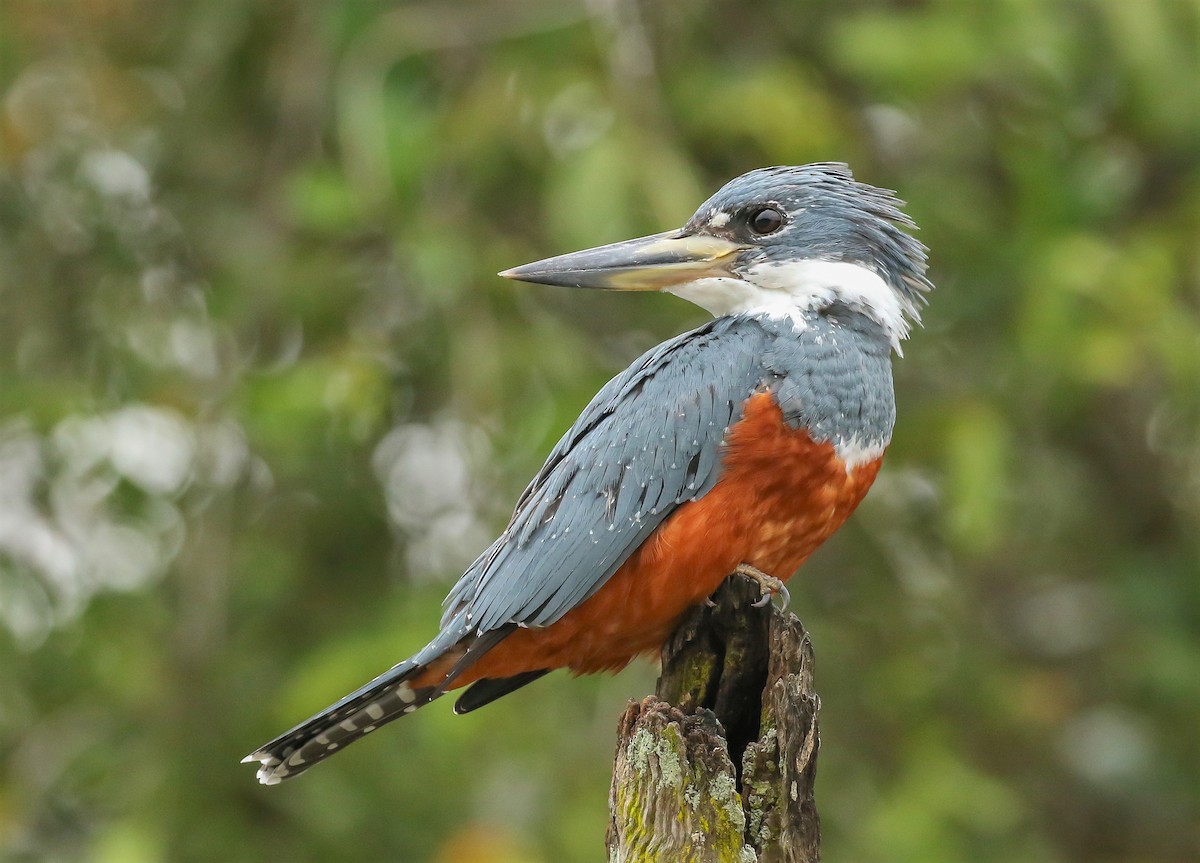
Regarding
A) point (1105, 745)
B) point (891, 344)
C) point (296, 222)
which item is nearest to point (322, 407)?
point (296, 222)

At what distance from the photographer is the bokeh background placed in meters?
4.72

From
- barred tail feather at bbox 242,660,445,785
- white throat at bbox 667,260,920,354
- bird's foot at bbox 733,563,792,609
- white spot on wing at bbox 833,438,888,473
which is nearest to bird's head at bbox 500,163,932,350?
white throat at bbox 667,260,920,354

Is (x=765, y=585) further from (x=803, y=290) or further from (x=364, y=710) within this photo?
(x=364, y=710)

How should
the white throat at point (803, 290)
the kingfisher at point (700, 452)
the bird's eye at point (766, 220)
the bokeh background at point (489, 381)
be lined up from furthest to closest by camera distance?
1. the bokeh background at point (489, 381)
2. the bird's eye at point (766, 220)
3. the white throat at point (803, 290)
4. the kingfisher at point (700, 452)

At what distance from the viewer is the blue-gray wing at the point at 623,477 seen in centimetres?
322

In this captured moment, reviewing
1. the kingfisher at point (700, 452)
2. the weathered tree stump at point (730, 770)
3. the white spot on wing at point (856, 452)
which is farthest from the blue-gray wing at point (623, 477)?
the weathered tree stump at point (730, 770)

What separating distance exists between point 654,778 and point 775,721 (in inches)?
10.8

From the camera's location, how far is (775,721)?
267 cm

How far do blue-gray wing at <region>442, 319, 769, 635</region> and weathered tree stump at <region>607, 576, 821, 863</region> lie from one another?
45cm

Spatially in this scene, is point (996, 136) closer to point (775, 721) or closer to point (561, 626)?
A: point (561, 626)

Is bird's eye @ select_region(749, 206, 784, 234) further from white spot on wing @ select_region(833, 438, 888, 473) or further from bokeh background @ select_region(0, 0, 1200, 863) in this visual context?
bokeh background @ select_region(0, 0, 1200, 863)

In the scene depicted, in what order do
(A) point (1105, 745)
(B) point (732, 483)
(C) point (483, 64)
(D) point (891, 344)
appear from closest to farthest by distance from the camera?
(B) point (732, 483)
(D) point (891, 344)
(C) point (483, 64)
(A) point (1105, 745)

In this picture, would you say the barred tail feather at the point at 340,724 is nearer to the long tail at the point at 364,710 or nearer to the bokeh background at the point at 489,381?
the long tail at the point at 364,710

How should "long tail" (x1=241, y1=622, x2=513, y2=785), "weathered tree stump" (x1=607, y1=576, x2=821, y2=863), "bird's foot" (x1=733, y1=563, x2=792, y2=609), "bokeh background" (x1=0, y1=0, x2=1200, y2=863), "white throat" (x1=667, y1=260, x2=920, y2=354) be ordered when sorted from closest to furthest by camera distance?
"weathered tree stump" (x1=607, y1=576, x2=821, y2=863) → "bird's foot" (x1=733, y1=563, x2=792, y2=609) → "long tail" (x1=241, y1=622, x2=513, y2=785) → "white throat" (x1=667, y1=260, x2=920, y2=354) → "bokeh background" (x1=0, y1=0, x2=1200, y2=863)
